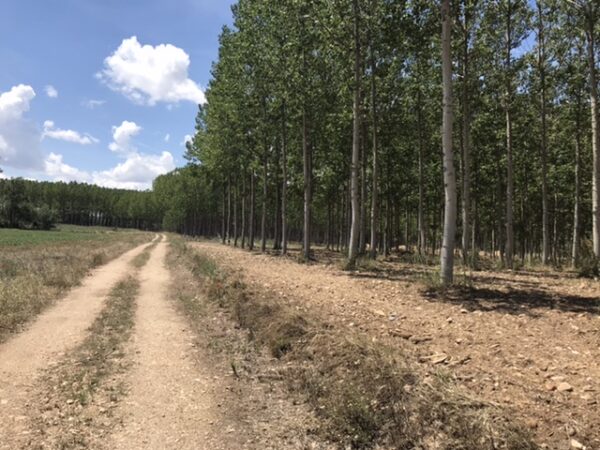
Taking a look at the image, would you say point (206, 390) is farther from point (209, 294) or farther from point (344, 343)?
point (209, 294)

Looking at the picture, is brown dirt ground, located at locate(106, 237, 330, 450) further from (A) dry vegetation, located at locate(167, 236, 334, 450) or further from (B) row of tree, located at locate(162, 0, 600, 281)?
(B) row of tree, located at locate(162, 0, 600, 281)

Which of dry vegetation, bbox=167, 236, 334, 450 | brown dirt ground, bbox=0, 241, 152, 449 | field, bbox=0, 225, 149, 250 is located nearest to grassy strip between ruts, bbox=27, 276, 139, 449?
brown dirt ground, bbox=0, 241, 152, 449

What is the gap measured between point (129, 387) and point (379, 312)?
5.32 meters

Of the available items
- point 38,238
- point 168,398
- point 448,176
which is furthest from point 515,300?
point 38,238

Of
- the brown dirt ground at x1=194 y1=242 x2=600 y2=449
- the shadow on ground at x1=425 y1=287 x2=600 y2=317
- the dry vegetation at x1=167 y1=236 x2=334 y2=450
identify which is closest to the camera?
the brown dirt ground at x1=194 y1=242 x2=600 y2=449

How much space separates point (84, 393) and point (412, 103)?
77.7 feet

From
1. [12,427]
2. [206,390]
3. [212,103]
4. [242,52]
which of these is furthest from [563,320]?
[212,103]

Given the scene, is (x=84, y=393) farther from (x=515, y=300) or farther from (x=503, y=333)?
(x=515, y=300)

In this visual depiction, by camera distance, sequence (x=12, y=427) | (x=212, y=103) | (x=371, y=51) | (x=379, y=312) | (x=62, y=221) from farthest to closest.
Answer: (x=62, y=221) → (x=212, y=103) → (x=371, y=51) → (x=379, y=312) → (x=12, y=427)

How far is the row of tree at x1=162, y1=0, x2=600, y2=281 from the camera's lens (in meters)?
17.6

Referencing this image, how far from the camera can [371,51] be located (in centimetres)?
2053

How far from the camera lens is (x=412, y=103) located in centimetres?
2630

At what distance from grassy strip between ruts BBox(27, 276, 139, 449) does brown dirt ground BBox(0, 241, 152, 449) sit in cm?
21

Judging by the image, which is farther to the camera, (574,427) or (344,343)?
(344,343)
